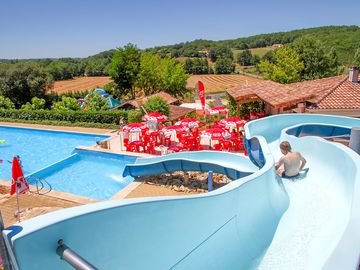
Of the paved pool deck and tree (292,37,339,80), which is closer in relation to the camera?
the paved pool deck

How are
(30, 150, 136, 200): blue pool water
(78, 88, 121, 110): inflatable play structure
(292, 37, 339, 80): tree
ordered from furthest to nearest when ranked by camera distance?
(292, 37, 339, 80): tree → (78, 88, 121, 110): inflatable play structure → (30, 150, 136, 200): blue pool water

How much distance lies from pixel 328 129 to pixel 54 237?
10257 millimetres

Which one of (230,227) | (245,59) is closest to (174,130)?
(230,227)

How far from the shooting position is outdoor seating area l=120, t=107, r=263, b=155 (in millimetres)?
14664

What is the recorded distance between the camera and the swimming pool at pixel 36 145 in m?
17.4

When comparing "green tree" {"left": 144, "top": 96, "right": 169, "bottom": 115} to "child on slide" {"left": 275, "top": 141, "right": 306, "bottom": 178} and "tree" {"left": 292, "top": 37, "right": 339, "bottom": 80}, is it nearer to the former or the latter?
"child on slide" {"left": 275, "top": 141, "right": 306, "bottom": 178}

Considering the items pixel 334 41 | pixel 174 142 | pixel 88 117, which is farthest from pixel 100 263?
pixel 334 41

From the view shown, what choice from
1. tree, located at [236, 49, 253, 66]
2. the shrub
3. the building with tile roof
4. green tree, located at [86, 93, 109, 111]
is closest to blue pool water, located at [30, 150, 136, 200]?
the shrub

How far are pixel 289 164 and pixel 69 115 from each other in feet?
73.1

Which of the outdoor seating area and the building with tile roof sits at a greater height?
the building with tile roof

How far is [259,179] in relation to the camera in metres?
5.45

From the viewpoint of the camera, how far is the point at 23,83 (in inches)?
1473

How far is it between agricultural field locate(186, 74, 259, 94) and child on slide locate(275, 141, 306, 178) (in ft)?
202

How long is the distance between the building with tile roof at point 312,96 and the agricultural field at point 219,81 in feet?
164
